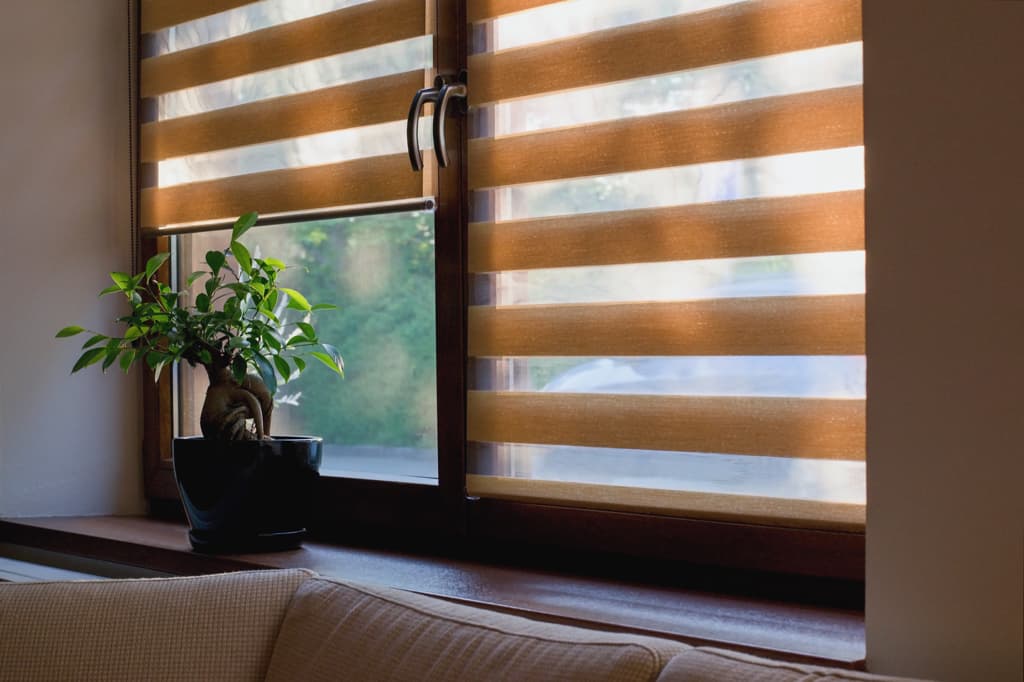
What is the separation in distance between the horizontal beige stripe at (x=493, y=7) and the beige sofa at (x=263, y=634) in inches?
41.3

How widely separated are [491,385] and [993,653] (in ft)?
3.39

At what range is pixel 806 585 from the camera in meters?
1.61

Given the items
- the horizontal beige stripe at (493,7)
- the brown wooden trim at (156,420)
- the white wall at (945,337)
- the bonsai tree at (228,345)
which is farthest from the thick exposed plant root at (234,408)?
the white wall at (945,337)

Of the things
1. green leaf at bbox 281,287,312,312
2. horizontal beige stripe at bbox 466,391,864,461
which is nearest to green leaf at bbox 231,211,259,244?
green leaf at bbox 281,287,312,312

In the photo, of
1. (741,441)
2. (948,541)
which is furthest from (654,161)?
(948,541)

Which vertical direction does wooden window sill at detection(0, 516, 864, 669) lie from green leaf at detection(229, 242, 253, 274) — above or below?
below

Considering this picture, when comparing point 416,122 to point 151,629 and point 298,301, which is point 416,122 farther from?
point 151,629

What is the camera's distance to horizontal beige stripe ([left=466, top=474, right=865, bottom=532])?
1.56 meters

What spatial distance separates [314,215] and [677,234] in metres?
0.87

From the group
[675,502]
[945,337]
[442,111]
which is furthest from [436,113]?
[945,337]

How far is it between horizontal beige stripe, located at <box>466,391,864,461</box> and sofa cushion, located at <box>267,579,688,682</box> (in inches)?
17.4

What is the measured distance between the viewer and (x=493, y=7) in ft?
6.42

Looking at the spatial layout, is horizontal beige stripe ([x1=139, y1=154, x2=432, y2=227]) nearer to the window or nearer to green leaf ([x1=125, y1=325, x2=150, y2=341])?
the window

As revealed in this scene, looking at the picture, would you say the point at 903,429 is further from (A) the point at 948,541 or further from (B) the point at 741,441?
(B) the point at 741,441
